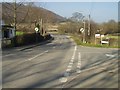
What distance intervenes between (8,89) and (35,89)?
0.81 m

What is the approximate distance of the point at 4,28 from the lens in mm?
60812

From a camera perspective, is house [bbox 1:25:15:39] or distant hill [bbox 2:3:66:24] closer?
distant hill [bbox 2:3:66:24]

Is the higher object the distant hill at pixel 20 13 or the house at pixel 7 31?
the distant hill at pixel 20 13

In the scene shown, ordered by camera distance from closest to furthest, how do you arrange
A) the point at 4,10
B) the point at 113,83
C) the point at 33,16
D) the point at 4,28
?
the point at 113,83, the point at 4,10, the point at 4,28, the point at 33,16

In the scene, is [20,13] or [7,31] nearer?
[20,13]

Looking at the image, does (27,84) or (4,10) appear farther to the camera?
(4,10)

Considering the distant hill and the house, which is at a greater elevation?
the distant hill

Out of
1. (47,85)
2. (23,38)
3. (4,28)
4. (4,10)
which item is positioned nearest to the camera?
(47,85)

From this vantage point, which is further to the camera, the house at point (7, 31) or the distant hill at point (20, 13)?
the house at point (7, 31)

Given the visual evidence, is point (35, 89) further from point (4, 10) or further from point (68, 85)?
point (4, 10)

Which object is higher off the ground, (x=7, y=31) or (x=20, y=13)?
(x=20, y=13)

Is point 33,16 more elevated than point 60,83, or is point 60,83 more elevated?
point 33,16

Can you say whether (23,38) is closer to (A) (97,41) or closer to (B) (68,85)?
(A) (97,41)

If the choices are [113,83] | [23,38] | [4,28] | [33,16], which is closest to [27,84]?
[113,83]
